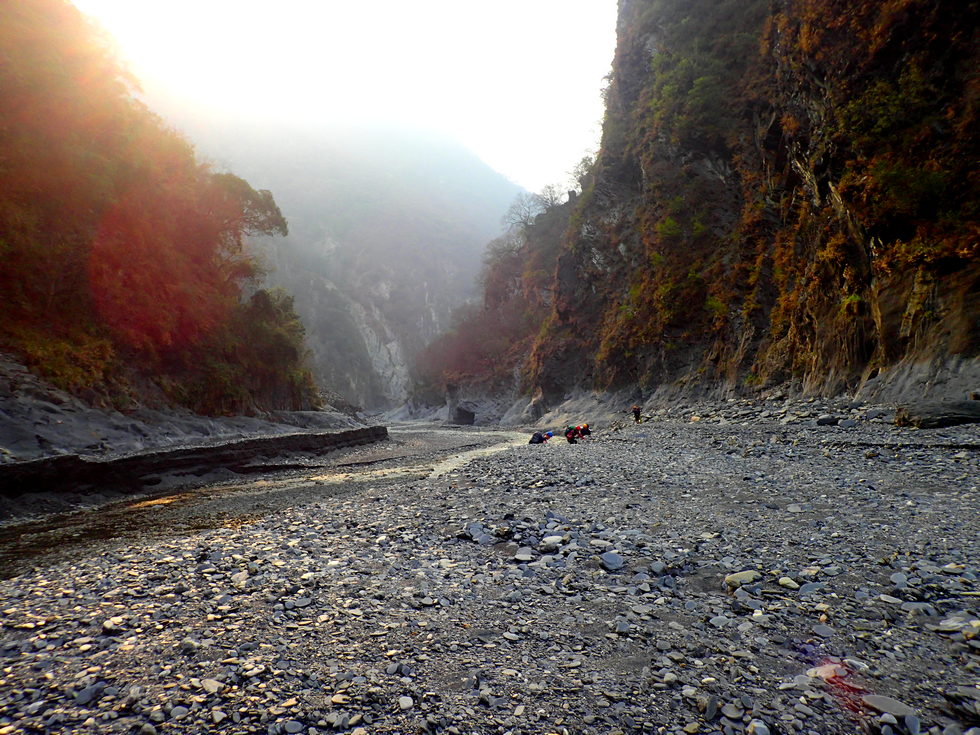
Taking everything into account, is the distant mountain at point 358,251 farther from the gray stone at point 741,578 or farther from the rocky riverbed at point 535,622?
the gray stone at point 741,578

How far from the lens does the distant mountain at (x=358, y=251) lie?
121750mm

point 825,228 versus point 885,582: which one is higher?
point 825,228

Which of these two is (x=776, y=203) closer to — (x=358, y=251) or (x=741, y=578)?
(x=741, y=578)

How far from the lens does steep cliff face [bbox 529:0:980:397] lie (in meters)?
15.9

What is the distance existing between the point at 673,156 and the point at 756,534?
36.9 meters

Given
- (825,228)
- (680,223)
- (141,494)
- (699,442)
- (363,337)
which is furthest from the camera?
(363,337)

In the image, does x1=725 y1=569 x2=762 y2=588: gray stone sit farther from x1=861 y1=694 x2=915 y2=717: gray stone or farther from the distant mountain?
the distant mountain

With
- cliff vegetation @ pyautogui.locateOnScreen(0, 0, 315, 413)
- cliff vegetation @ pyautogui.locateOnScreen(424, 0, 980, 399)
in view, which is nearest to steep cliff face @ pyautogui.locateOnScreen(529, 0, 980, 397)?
cliff vegetation @ pyautogui.locateOnScreen(424, 0, 980, 399)

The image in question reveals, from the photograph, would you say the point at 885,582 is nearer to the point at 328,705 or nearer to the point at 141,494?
the point at 328,705

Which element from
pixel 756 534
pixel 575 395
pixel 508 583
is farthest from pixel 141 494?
pixel 575 395

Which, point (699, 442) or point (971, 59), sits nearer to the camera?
point (971, 59)

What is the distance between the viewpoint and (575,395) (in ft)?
147

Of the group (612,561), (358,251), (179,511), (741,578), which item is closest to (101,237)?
(179,511)

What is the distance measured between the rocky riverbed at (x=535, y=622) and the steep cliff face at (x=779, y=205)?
1119 cm
